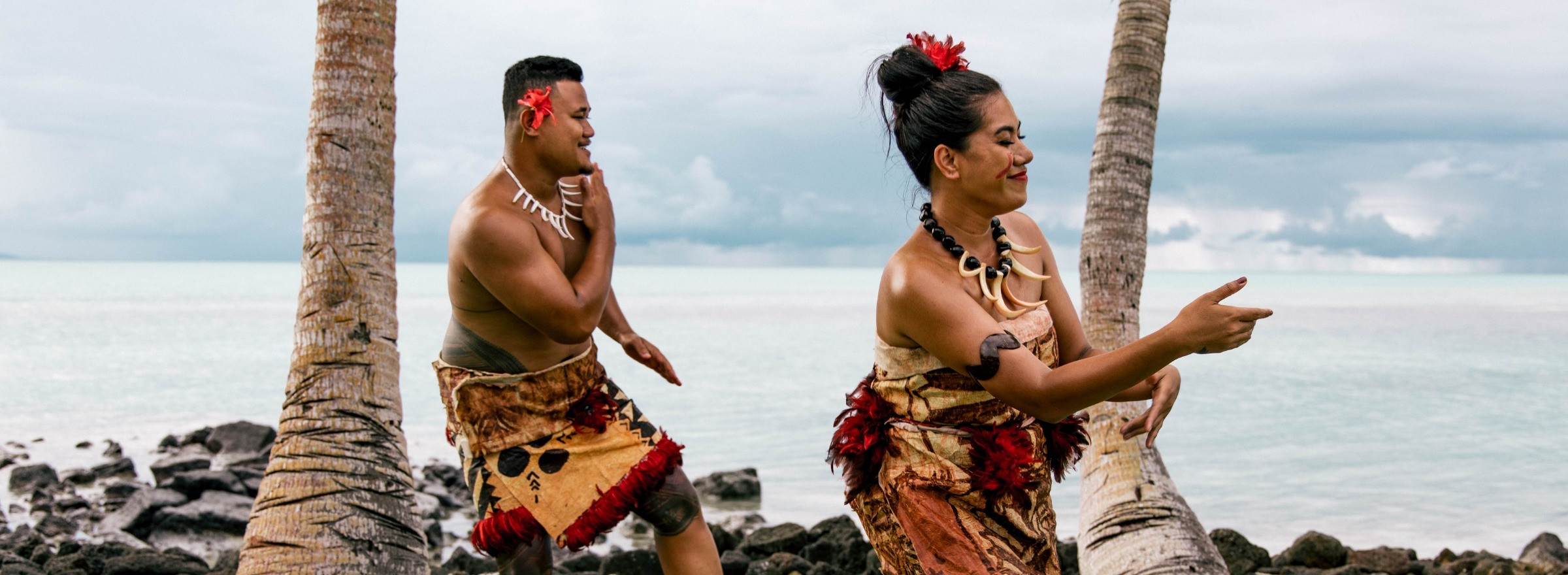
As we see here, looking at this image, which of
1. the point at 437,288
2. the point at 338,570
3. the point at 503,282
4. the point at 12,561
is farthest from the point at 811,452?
the point at 437,288

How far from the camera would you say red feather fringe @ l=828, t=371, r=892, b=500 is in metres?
3.75

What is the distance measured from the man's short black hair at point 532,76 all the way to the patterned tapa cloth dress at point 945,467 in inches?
64.7

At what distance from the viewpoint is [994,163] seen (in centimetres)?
362

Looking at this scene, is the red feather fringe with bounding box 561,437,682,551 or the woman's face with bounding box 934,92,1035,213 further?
the red feather fringe with bounding box 561,437,682,551

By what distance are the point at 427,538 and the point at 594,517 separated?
658 cm

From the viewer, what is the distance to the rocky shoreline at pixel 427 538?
8330mm

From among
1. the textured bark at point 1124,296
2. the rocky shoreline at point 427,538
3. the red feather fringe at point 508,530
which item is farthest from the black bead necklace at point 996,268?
the textured bark at point 1124,296

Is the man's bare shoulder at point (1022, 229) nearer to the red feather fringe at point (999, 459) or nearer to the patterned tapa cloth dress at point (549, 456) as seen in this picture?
the red feather fringe at point (999, 459)

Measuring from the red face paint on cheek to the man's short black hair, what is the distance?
1.76 m

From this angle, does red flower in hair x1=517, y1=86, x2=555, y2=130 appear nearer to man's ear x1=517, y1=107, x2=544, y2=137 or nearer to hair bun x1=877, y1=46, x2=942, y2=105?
man's ear x1=517, y1=107, x2=544, y2=137

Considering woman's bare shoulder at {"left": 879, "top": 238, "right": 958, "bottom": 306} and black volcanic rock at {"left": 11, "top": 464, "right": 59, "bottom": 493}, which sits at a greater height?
woman's bare shoulder at {"left": 879, "top": 238, "right": 958, "bottom": 306}

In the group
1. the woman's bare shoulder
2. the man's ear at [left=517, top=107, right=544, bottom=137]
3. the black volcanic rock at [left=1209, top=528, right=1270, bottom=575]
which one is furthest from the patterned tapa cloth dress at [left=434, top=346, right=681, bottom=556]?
the black volcanic rock at [left=1209, top=528, right=1270, bottom=575]

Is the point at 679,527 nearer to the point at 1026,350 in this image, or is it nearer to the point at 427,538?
the point at 1026,350

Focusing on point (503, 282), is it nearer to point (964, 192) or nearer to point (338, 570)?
point (964, 192)
